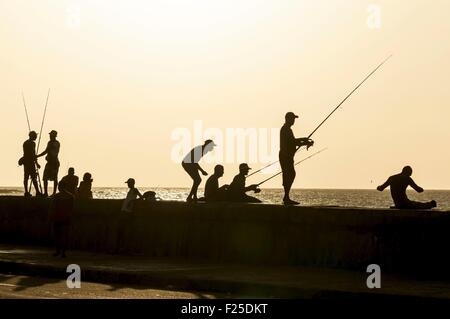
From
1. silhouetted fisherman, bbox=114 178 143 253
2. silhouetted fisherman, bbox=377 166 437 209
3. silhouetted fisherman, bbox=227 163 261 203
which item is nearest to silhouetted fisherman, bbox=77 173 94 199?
silhouetted fisherman, bbox=114 178 143 253

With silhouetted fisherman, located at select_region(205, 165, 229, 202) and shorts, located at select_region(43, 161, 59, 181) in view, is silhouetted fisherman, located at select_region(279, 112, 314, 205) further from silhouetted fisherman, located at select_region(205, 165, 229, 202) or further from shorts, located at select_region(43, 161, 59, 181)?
shorts, located at select_region(43, 161, 59, 181)

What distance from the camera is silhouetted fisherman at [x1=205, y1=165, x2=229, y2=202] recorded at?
2206 centimetres

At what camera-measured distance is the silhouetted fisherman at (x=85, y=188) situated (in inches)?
1001

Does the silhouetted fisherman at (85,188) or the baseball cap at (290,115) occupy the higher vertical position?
the baseball cap at (290,115)

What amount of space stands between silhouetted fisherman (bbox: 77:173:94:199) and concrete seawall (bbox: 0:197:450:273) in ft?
2.94

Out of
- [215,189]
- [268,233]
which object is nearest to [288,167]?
[268,233]

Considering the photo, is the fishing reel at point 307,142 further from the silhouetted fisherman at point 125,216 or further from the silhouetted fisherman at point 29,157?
the silhouetted fisherman at point 29,157

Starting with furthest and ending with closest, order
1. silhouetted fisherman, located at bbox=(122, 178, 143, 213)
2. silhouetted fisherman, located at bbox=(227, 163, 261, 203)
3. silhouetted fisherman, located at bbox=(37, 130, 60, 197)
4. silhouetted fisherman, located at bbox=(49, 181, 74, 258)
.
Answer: silhouetted fisherman, located at bbox=(37, 130, 60, 197) < silhouetted fisherman, located at bbox=(122, 178, 143, 213) < silhouetted fisherman, located at bbox=(227, 163, 261, 203) < silhouetted fisherman, located at bbox=(49, 181, 74, 258)

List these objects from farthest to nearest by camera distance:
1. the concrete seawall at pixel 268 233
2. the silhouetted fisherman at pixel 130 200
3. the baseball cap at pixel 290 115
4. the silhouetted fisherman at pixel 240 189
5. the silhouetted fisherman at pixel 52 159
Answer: the silhouetted fisherman at pixel 52 159 < the silhouetted fisherman at pixel 130 200 < the silhouetted fisherman at pixel 240 189 < the baseball cap at pixel 290 115 < the concrete seawall at pixel 268 233

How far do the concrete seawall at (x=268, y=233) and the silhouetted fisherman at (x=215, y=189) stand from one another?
0.88 m

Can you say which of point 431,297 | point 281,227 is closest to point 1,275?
point 281,227

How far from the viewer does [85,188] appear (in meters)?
25.5

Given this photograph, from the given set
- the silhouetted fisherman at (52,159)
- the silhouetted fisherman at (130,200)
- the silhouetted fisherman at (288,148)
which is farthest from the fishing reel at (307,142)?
the silhouetted fisherman at (52,159)

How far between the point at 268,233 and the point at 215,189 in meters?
2.88
